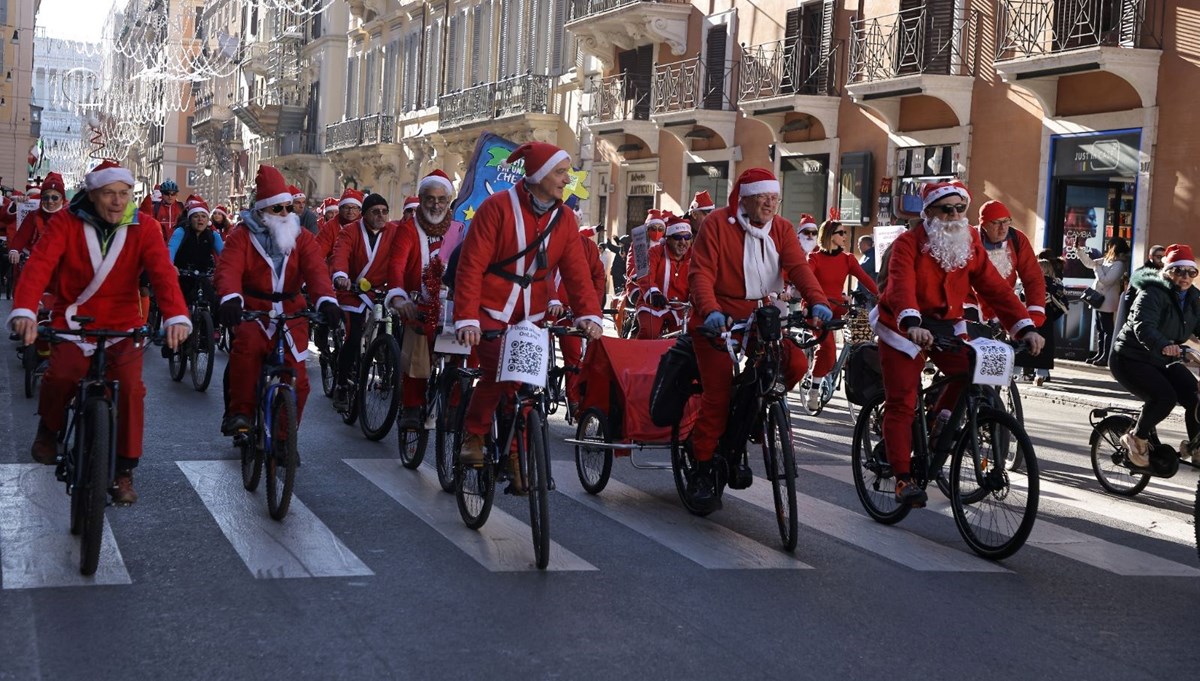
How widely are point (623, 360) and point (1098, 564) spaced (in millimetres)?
3020

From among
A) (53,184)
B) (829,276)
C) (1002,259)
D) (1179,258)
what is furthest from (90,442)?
(53,184)

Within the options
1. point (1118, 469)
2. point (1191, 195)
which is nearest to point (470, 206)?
point (1118, 469)

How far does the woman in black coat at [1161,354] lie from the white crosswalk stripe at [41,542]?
6.26 metres

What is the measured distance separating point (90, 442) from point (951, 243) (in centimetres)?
430

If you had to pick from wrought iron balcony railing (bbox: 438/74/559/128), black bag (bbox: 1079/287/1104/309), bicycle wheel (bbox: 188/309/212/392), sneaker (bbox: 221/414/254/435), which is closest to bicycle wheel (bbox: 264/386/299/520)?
sneaker (bbox: 221/414/254/435)

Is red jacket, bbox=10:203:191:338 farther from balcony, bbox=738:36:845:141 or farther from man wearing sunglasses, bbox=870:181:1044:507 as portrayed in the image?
balcony, bbox=738:36:845:141

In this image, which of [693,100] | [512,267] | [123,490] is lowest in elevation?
[123,490]

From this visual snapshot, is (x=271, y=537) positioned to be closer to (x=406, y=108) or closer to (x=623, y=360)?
(x=623, y=360)

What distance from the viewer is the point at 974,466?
796 centimetres

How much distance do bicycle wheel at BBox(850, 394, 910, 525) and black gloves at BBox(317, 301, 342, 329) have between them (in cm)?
279

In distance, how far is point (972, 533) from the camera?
8.04 meters

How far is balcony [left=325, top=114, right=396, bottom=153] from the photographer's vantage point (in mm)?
52031

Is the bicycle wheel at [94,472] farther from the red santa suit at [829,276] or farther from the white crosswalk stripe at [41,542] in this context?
the red santa suit at [829,276]

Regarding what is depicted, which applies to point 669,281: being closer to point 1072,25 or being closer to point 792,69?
point 1072,25
